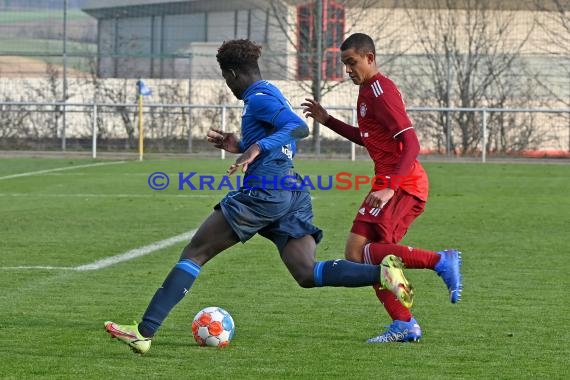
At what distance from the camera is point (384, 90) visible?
720cm

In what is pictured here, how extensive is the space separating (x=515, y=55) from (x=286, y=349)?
28229 mm

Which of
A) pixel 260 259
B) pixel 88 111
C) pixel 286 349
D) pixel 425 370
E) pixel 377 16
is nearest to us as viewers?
pixel 425 370

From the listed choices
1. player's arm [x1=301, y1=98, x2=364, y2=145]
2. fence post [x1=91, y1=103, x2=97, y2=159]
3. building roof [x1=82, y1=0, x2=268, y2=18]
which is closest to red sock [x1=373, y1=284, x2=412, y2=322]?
player's arm [x1=301, y1=98, x2=364, y2=145]

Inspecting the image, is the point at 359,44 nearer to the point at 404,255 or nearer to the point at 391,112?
the point at 391,112

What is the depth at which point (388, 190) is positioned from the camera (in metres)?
7.08

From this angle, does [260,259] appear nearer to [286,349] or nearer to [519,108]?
[286,349]

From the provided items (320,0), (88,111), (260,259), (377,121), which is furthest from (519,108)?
(377,121)

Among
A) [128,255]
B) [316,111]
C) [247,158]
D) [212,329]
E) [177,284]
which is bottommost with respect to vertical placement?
[128,255]

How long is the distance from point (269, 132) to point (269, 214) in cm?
46

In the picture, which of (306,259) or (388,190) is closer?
(306,259)

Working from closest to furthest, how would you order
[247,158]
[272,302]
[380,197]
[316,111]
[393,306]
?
[247,158]
[380,197]
[393,306]
[316,111]
[272,302]

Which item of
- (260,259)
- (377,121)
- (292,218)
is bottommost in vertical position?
(260,259)

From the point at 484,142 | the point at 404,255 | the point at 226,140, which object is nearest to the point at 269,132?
the point at 226,140

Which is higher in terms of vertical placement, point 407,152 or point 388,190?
point 407,152
